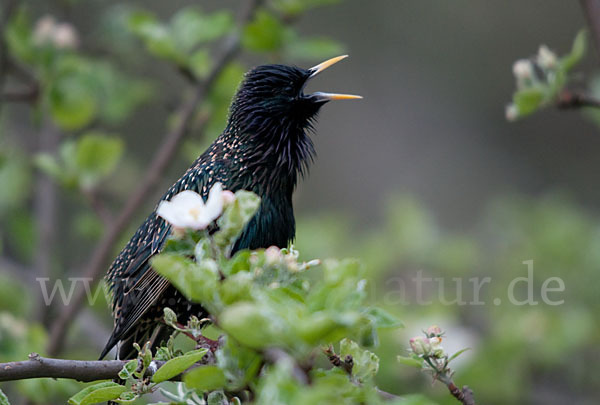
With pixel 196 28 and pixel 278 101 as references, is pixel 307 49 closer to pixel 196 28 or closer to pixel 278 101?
pixel 196 28

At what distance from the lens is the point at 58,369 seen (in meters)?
1.87

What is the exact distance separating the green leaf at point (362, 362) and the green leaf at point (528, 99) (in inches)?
48.7

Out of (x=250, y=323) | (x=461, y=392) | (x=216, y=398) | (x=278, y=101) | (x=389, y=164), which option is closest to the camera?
(x=250, y=323)

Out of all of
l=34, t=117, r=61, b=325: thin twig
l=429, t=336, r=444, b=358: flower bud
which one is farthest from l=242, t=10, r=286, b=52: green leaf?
l=429, t=336, r=444, b=358: flower bud

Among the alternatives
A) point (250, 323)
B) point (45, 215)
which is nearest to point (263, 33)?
point (45, 215)

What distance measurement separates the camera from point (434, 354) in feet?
6.67

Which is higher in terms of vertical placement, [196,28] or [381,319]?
[196,28]

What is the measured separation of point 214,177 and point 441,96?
19.3 ft

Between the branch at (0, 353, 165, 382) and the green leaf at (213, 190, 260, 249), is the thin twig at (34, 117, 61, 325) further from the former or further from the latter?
the green leaf at (213, 190, 260, 249)

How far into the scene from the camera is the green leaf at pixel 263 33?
152 inches

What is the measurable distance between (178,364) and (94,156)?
2399mm

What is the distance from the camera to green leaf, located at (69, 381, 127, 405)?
1819 mm

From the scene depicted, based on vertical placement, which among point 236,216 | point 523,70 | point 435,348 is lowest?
point 435,348

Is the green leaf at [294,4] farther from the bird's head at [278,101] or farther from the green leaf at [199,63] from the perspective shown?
the bird's head at [278,101]
